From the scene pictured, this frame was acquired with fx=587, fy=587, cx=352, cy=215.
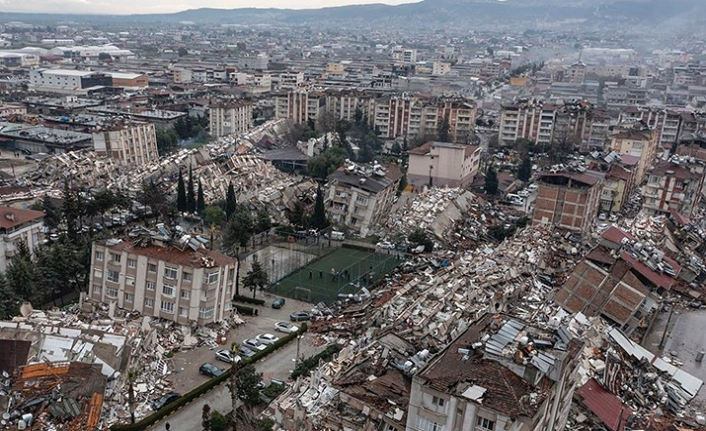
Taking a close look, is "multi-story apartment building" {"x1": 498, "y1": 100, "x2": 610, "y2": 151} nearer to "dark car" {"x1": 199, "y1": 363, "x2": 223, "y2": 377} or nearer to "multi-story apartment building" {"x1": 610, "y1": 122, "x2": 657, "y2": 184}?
"multi-story apartment building" {"x1": 610, "y1": 122, "x2": 657, "y2": 184}

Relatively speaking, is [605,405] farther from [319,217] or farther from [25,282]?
[25,282]

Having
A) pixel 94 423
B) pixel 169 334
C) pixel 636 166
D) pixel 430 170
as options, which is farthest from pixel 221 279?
pixel 636 166

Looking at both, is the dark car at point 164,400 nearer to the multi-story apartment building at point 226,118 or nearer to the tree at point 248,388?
the tree at point 248,388

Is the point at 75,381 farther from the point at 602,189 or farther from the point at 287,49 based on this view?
the point at 287,49

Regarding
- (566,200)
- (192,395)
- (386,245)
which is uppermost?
(566,200)

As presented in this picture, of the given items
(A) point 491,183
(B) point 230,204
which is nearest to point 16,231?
(B) point 230,204
